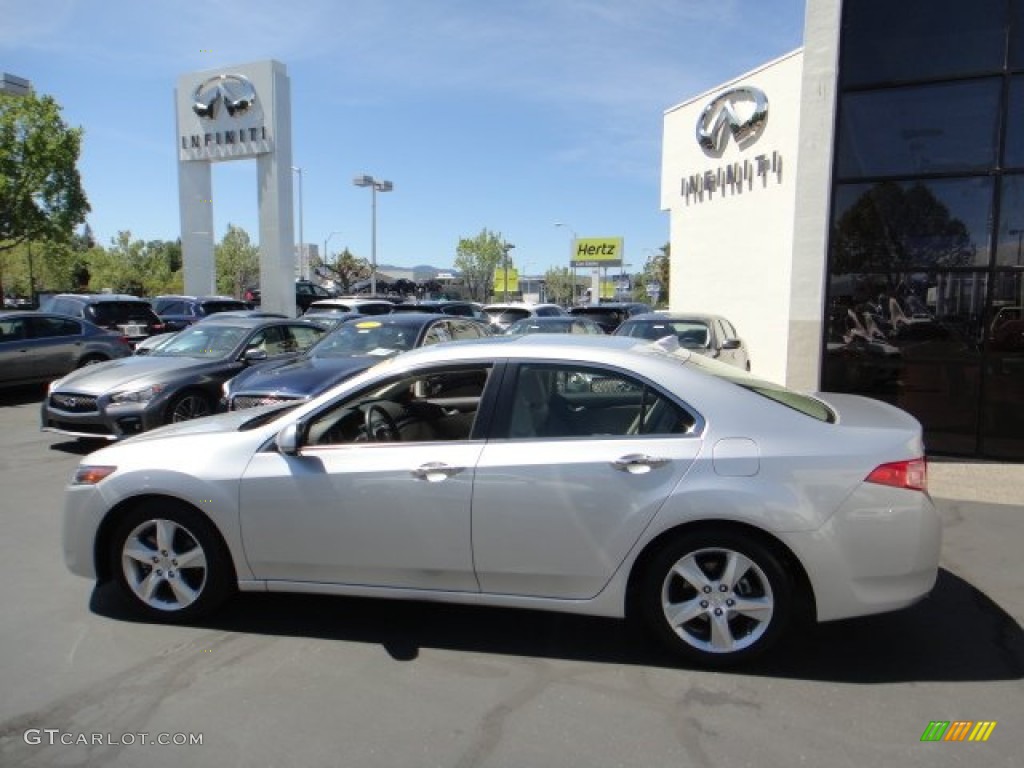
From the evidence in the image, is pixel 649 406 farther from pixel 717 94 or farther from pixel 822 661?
pixel 717 94

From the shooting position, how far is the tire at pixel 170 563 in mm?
3934

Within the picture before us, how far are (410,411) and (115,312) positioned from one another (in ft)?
45.8

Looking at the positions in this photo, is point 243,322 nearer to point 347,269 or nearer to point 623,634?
point 623,634

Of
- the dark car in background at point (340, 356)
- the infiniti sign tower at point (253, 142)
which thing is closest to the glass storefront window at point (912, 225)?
the dark car in background at point (340, 356)

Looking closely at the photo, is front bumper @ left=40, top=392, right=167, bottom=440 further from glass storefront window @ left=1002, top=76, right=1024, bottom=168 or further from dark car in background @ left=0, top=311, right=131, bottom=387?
glass storefront window @ left=1002, top=76, right=1024, bottom=168

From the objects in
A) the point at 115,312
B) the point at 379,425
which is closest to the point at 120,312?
Answer: the point at 115,312

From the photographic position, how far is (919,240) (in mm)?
8445

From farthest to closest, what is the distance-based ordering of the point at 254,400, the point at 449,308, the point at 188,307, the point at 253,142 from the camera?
the point at 253,142
the point at 449,308
the point at 188,307
the point at 254,400

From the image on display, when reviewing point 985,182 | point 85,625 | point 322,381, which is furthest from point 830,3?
point 85,625

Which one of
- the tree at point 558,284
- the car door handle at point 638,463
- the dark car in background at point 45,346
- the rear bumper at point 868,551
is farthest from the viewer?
the tree at point 558,284

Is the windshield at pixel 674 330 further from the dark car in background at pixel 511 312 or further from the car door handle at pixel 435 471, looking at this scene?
the dark car in background at pixel 511 312

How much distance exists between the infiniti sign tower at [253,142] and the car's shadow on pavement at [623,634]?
876 inches

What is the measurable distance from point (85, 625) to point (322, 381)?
4105 mm

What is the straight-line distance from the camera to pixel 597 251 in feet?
227
